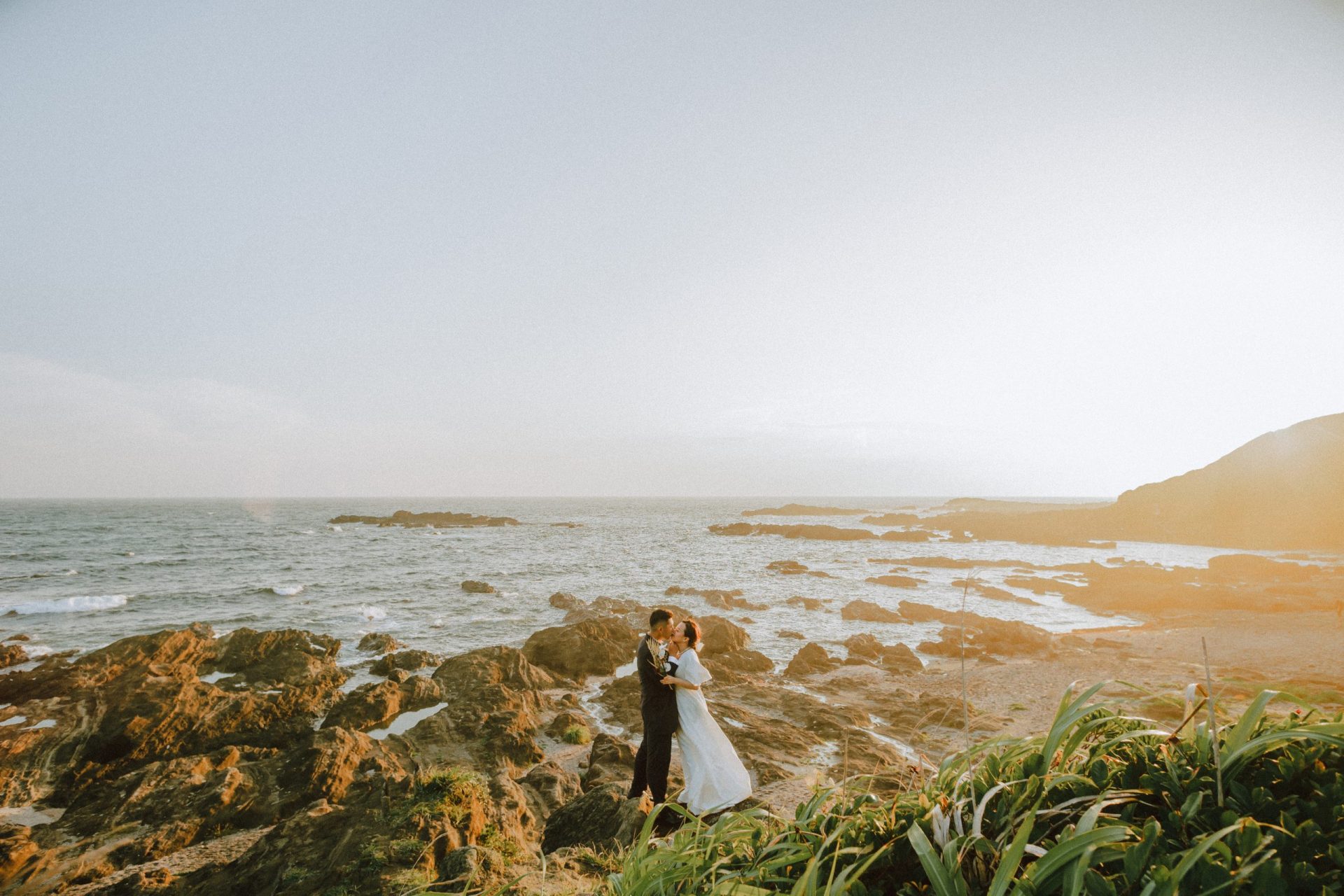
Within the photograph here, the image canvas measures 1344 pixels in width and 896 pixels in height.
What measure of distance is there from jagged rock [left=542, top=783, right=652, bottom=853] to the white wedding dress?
58cm

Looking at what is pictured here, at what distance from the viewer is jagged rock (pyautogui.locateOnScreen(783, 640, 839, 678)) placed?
1691 centimetres


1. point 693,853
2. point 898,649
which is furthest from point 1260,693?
point 898,649

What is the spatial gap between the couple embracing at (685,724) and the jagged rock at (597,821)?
35 cm

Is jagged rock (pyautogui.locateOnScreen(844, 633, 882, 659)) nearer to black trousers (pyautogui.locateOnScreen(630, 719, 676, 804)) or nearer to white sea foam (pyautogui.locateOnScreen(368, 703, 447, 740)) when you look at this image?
white sea foam (pyautogui.locateOnScreen(368, 703, 447, 740))

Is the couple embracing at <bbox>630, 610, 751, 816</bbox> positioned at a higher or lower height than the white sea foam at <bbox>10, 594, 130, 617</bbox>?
higher

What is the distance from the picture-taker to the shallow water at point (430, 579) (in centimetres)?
2258

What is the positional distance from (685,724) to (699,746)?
0.85 ft

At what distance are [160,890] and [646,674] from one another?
5188mm

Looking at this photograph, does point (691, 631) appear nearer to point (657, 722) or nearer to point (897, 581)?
point (657, 722)

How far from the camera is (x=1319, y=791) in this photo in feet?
3.96

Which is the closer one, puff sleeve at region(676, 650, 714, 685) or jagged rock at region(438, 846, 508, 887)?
jagged rock at region(438, 846, 508, 887)

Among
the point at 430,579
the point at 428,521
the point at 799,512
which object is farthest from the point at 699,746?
the point at 799,512

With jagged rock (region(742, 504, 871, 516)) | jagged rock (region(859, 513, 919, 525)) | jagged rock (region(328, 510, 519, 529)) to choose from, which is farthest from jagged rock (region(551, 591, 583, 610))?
jagged rock (region(742, 504, 871, 516))

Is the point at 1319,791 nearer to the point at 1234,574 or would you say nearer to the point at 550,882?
the point at 550,882
